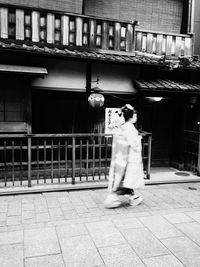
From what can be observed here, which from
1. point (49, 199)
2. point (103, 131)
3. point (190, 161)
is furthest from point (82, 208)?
point (190, 161)

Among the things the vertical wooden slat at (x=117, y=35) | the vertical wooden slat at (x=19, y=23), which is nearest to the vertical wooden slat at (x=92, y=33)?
the vertical wooden slat at (x=117, y=35)

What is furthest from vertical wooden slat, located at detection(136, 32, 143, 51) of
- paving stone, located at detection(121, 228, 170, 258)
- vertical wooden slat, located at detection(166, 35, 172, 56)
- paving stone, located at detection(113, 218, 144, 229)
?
paving stone, located at detection(121, 228, 170, 258)

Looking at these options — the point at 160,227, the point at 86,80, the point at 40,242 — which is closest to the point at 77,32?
the point at 86,80

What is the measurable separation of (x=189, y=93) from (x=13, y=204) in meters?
6.89

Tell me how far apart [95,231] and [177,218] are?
1.96m

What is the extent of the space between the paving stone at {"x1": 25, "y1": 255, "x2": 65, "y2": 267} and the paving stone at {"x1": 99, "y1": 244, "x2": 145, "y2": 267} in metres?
0.70

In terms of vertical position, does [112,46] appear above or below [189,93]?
above

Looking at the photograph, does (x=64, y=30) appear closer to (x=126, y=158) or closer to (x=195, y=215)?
(x=126, y=158)

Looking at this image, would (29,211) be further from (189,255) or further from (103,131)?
(103,131)

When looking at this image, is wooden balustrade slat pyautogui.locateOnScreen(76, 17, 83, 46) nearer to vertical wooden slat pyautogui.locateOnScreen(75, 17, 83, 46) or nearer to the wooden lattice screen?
vertical wooden slat pyautogui.locateOnScreen(75, 17, 83, 46)

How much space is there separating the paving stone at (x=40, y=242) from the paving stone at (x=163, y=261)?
4.93ft

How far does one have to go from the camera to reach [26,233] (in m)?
5.02

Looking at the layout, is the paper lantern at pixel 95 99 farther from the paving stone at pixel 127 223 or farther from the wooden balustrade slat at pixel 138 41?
the paving stone at pixel 127 223

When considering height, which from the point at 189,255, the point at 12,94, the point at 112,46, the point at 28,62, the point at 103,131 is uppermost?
the point at 112,46
